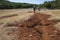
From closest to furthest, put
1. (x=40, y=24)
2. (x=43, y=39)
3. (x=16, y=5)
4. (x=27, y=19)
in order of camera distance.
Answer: (x=43, y=39)
(x=40, y=24)
(x=27, y=19)
(x=16, y=5)

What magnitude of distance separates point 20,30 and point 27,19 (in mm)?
3466

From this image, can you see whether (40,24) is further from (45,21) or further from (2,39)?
(2,39)

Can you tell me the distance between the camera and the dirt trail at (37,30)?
47.2ft

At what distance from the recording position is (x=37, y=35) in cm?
1470

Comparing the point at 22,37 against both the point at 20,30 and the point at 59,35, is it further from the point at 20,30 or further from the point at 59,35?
the point at 59,35

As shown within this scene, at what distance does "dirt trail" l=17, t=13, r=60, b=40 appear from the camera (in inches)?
567

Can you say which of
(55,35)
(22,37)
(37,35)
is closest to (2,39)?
(22,37)

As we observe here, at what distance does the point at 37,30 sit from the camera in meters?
15.9

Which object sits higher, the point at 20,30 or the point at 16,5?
the point at 20,30

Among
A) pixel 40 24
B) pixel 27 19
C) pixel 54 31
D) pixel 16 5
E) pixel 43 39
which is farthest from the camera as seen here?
pixel 16 5

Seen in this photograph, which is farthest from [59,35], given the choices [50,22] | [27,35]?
[50,22]

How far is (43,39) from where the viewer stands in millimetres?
14055

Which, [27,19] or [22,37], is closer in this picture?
[22,37]

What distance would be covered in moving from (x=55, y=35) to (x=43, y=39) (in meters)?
1.21
